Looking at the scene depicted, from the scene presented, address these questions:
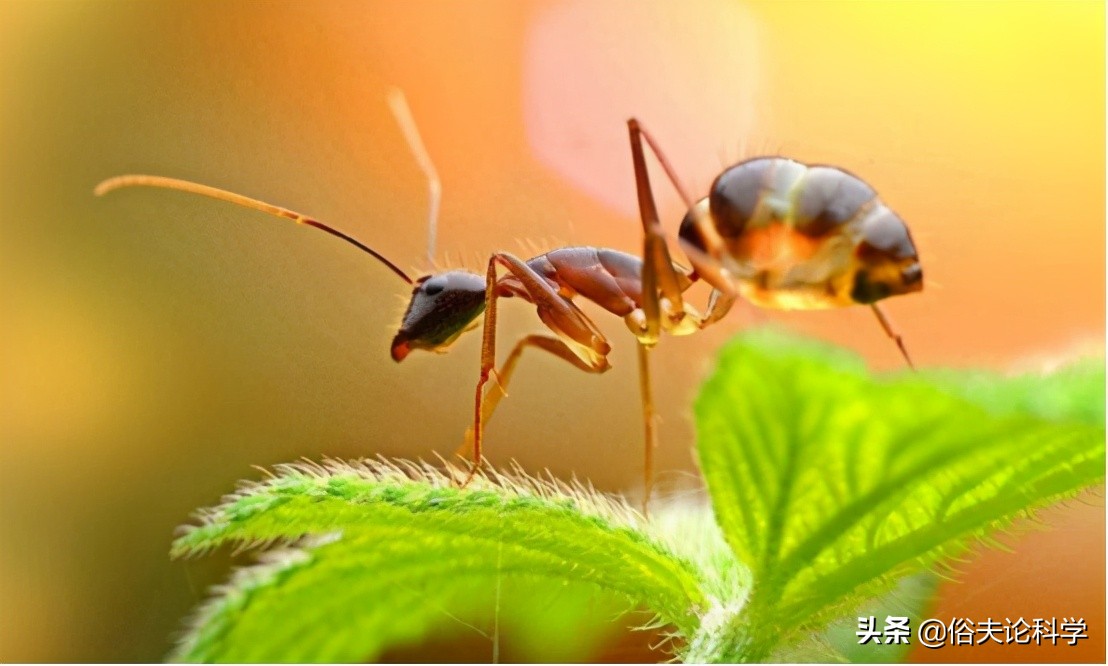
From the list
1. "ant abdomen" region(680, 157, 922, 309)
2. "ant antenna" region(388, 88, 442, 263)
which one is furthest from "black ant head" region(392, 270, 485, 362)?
"ant abdomen" region(680, 157, 922, 309)

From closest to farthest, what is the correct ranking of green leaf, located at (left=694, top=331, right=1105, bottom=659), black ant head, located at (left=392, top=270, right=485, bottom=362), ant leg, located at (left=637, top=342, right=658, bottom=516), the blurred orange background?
green leaf, located at (left=694, top=331, right=1105, bottom=659)
ant leg, located at (left=637, top=342, right=658, bottom=516)
black ant head, located at (left=392, top=270, right=485, bottom=362)
the blurred orange background

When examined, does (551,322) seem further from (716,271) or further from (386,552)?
(386,552)

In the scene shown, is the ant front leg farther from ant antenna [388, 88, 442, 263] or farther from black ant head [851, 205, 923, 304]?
black ant head [851, 205, 923, 304]

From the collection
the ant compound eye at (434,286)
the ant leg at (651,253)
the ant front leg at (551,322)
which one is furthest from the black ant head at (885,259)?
the ant compound eye at (434,286)

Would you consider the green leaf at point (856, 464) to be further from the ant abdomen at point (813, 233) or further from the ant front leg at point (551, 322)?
the ant front leg at point (551, 322)

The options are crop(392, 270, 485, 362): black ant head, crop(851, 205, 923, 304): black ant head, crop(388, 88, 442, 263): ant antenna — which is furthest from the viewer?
crop(388, 88, 442, 263): ant antenna
